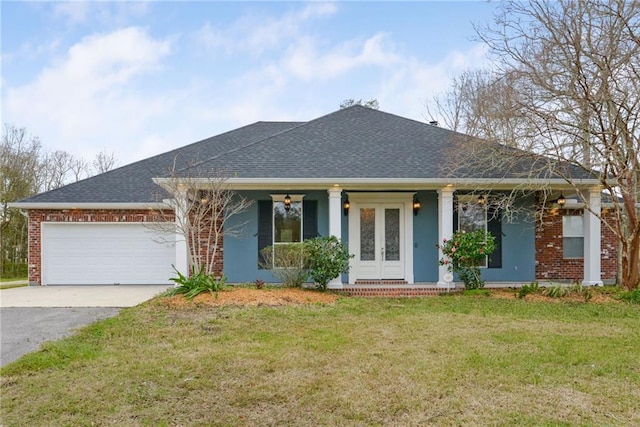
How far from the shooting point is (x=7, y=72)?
11031 mm

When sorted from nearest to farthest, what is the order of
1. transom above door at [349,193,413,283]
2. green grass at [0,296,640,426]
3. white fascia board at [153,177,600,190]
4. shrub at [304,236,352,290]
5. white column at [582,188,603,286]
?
green grass at [0,296,640,426] < shrub at [304,236,352,290] < white fascia board at [153,177,600,190] < white column at [582,188,603,286] < transom above door at [349,193,413,283]

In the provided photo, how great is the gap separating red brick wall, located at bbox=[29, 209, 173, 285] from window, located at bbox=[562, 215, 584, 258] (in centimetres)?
1185

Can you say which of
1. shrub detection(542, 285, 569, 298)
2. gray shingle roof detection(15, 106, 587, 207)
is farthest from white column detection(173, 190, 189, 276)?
shrub detection(542, 285, 569, 298)

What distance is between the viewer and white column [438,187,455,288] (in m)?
10.2

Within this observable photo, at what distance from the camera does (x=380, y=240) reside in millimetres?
10969

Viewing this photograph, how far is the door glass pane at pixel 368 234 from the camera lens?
36.0 ft

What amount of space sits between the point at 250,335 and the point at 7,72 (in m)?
10.6

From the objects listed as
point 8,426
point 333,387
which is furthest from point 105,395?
point 333,387

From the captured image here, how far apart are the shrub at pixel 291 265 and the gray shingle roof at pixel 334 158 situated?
5.74 feet

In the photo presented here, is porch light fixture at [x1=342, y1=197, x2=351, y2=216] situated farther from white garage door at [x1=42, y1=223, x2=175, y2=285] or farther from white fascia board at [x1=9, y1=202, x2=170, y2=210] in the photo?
white garage door at [x1=42, y1=223, x2=175, y2=285]

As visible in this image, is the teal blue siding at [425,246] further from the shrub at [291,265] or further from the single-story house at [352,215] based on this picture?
the shrub at [291,265]

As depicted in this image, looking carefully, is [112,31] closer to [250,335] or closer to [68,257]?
[68,257]

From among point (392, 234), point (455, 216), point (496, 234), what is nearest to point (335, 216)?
point (392, 234)

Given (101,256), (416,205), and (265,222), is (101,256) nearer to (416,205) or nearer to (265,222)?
(265,222)
